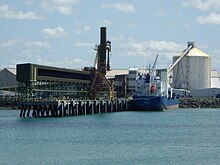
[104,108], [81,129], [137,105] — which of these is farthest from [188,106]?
[81,129]

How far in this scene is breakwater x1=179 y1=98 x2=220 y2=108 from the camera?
136 m

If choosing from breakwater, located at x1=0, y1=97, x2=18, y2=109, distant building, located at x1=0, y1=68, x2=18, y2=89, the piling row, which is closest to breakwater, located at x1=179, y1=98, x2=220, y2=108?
breakwater, located at x1=0, y1=97, x2=18, y2=109

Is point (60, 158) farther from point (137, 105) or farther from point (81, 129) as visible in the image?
point (137, 105)

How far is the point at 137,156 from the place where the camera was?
1672 inches

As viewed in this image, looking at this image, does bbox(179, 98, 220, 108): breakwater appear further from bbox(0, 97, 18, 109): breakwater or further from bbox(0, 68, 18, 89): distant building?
bbox(0, 68, 18, 89): distant building

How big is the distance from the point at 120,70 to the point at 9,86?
34718 millimetres

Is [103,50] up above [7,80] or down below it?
above

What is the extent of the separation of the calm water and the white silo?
81.7 m

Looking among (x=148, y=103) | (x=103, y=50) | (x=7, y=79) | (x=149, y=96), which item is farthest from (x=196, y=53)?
(x=103, y=50)

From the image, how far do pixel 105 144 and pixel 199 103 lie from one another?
92794 millimetres

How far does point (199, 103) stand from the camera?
140 metres

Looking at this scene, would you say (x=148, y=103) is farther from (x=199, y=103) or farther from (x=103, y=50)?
(x=199, y=103)

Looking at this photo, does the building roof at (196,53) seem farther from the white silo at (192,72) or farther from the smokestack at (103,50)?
the smokestack at (103,50)

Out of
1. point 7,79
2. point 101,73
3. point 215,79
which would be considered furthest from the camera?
point 215,79
